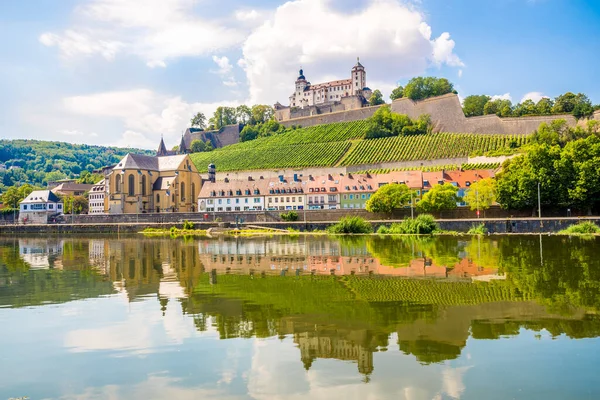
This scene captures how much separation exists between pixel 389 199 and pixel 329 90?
4150 inches

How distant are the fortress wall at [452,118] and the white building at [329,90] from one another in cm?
2590

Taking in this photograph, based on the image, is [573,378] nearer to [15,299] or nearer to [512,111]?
[15,299]

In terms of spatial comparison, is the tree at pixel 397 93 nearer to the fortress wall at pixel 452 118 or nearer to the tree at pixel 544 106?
the fortress wall at pixel 452 118

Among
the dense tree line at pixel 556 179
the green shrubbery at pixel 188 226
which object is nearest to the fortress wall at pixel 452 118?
the dense tree line at pixel 556 179

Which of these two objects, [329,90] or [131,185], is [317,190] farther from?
[329,90]

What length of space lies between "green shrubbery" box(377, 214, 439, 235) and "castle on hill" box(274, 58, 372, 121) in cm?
8424

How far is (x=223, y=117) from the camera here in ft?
517

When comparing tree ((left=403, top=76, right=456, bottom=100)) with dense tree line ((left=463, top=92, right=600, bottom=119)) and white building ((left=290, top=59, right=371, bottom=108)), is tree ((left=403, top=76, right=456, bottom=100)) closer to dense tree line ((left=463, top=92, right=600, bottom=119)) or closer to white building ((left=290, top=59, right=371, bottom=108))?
dense tree line ((left=463, top=92, right=600, bottom=119))

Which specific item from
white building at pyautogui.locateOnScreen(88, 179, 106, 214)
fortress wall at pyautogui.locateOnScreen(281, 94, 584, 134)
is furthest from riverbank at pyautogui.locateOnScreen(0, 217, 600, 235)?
fortress wall at pyautogui.locateOnScreen(281, 94, 584, 134)

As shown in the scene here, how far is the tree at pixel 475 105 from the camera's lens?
108625mm

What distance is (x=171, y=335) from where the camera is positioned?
11477 millimetres

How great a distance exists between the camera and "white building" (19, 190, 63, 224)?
88688 mm

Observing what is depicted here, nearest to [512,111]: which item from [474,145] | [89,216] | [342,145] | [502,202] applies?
[474,145]

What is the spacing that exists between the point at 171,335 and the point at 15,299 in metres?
8.05
